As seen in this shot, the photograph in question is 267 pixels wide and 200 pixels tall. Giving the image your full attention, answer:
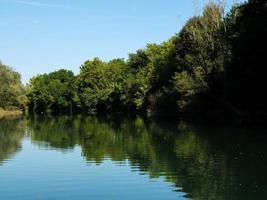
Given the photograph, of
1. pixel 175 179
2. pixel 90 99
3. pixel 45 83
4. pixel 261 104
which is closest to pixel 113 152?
pixel 175 179

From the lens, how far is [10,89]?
422 feet

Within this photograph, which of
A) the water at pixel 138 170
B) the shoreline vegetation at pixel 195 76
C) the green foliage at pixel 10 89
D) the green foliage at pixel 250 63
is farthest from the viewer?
the green foliage at pixel 10 89

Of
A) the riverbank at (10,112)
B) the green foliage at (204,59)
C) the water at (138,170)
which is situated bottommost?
the water at (138,170)

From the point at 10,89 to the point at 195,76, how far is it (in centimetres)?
6909

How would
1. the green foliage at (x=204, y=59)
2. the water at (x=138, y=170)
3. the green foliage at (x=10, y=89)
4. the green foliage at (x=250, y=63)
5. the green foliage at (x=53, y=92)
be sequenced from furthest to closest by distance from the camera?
1. the green foliage at (x=53, y=92)
2. the green foliage at (x=10, y=89)
3. the green foliage at (x=204, y=59)
4. the green foliage at (x=250, y=63)
5. the water at (x=138, y=170)

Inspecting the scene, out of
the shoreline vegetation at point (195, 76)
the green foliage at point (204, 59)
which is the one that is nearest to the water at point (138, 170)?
the shoreline vegetation at point (195, 76)

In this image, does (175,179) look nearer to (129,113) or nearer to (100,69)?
(129,113)

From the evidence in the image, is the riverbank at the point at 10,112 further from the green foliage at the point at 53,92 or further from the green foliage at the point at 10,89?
the green foliage at the point at 53,92

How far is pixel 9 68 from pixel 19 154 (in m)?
107

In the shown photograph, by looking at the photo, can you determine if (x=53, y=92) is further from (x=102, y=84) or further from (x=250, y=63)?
(x=250, y=63)

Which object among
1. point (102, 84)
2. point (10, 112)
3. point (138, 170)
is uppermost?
point (102, 84)

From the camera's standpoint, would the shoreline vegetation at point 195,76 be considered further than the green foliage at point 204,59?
No

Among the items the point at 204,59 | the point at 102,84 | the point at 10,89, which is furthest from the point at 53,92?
the point at 204,59

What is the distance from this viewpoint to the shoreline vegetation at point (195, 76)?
Answer: 5141 cm
